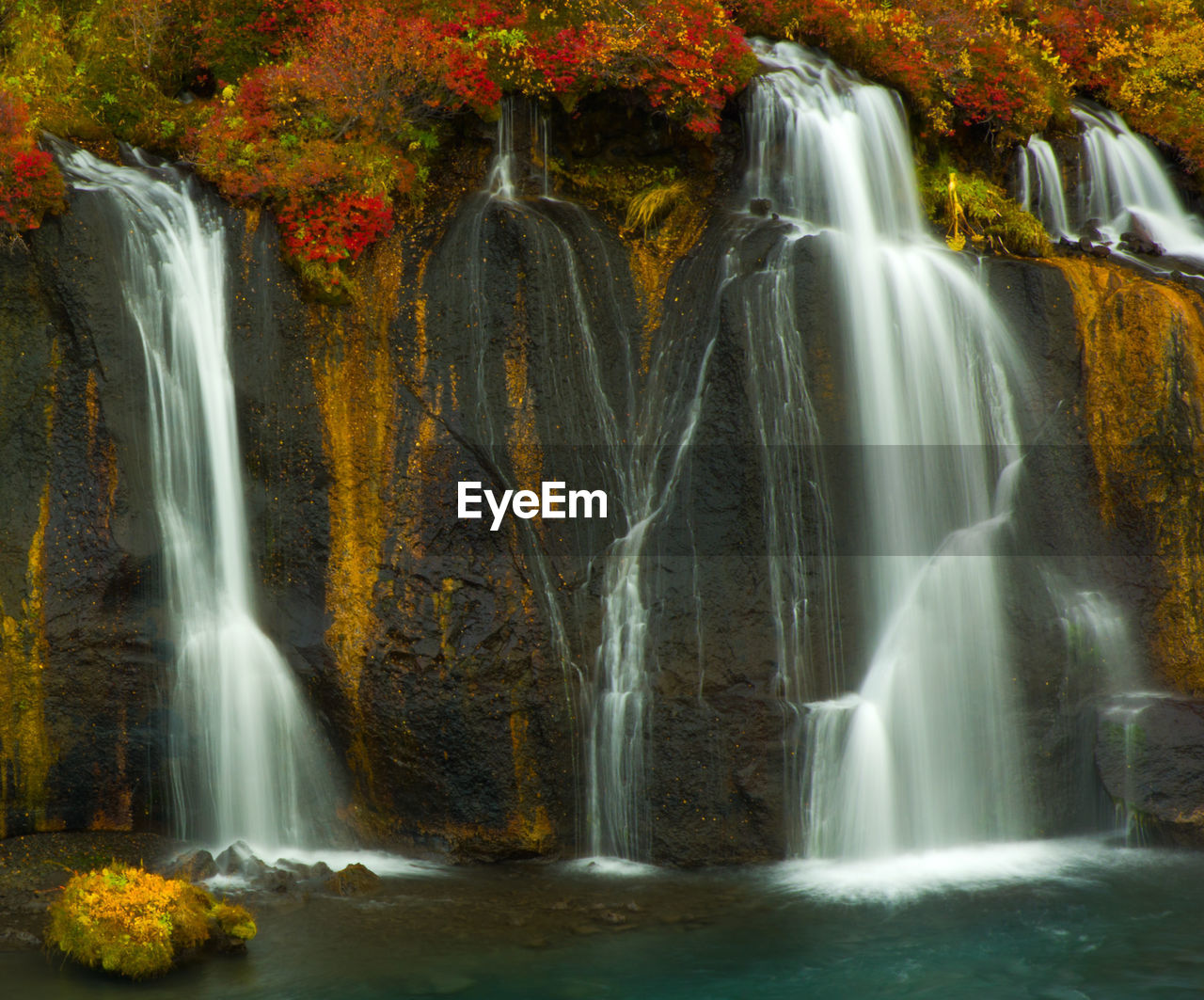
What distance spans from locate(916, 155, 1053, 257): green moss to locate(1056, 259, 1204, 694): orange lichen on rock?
218 centimetres

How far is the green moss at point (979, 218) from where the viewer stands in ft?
51.6

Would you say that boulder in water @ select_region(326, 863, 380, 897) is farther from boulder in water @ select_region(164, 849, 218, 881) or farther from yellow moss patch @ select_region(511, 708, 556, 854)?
yellow moss patch @ select_region(511, 708, 556, 854)

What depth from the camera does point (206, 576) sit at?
41.6 feet

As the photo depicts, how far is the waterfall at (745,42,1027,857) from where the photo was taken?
12547mm

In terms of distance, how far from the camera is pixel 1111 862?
11.9 m

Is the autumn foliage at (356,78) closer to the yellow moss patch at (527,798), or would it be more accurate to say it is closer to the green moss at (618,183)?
the green moss at (618,183)

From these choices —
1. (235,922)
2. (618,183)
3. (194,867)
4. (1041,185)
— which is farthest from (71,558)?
(1041,185)

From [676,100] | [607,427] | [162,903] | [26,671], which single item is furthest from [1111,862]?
[26,671]

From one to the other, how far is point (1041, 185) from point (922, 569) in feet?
25.2

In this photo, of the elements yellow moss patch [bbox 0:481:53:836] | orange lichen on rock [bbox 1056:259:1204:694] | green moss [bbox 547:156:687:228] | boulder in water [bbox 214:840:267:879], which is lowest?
boulder in water [bbox 214:840:267:879]

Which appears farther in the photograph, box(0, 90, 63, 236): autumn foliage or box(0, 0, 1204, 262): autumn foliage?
box(0, 0, 1204, 262): autumn foliage

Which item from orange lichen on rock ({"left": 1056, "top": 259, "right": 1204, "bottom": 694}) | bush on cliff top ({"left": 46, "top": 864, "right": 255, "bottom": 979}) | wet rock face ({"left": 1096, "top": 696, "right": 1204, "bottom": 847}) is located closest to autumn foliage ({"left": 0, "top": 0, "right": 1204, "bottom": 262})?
orange lichen on rock ({"left": 1056, "top": 259, "right": 1204, "bottom": 694})

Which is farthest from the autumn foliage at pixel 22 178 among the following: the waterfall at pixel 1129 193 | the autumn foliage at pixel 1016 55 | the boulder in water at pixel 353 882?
the waterfall at pixel 1129 193

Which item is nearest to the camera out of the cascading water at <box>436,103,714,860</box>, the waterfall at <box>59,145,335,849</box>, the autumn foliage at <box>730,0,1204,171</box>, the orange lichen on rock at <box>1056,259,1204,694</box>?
the waterfall at <box>59,145,335,849</box>
